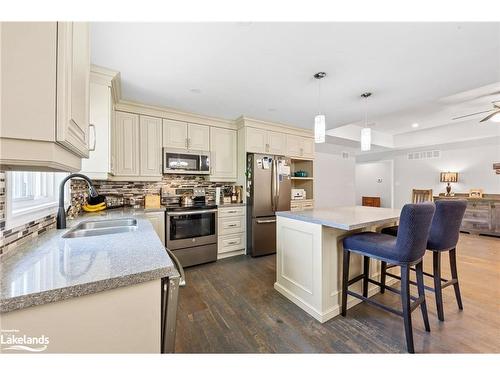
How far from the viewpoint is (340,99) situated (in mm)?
2885

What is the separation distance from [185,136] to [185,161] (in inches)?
15.6

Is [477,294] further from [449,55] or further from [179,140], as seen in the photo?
[179,140]

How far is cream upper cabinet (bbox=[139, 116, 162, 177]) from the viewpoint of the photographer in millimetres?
3014

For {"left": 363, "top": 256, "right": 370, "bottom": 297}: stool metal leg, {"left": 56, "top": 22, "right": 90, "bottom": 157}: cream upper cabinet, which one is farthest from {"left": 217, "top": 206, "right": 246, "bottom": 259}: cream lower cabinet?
{"left": 56, "top": 22, "right": 90, "bottom": 157}: cream upper cabinet

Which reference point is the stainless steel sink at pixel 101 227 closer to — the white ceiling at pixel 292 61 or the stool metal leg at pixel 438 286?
the white ceiling at pixel 292 61

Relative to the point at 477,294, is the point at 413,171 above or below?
above

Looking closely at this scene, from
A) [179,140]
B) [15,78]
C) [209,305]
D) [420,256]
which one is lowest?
[209,305]

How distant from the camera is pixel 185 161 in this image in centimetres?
330

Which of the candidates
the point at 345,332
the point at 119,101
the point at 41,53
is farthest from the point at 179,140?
the point at 345,332

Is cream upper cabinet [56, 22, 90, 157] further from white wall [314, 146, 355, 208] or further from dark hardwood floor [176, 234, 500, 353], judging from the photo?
white wall [314, 146, 355, 208]

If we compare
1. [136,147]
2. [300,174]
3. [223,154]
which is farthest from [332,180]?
[136,147]

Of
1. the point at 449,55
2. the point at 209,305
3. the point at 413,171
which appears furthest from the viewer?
the point at 413,171

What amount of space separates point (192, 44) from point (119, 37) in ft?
1.83

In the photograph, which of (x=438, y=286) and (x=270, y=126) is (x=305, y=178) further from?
(x=438, y=286)
